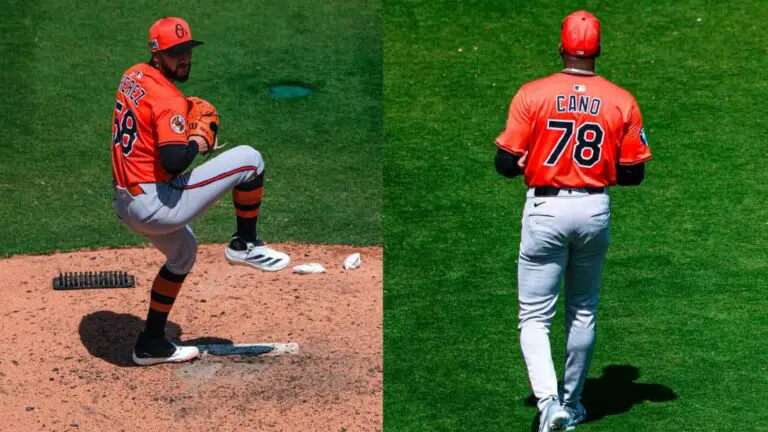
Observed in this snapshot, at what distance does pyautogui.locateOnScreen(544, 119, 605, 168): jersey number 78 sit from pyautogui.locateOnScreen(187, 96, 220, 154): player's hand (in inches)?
78.8

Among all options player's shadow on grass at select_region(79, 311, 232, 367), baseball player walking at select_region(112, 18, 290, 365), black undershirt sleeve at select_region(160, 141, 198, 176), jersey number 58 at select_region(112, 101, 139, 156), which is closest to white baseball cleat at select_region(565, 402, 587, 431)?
baseball player walking at select_region(112, 18, 290, 365)

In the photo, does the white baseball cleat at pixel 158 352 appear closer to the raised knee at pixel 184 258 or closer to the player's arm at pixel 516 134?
the raised knee at pixel 184 258

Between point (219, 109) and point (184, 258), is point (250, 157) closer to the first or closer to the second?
point (184, 258)

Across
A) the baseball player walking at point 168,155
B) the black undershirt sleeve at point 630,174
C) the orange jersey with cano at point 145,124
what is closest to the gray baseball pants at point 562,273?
the black undershirt sleeve at point 630,174

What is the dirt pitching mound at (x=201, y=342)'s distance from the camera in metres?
7.11

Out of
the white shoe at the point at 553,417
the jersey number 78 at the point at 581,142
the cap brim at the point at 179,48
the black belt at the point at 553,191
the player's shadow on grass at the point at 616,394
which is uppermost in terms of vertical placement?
the cap brim at the point at 179,48

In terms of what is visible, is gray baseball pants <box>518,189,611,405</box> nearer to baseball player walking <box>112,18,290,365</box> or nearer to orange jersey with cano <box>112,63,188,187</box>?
baseball player walking <box>112,18,290,365</box>

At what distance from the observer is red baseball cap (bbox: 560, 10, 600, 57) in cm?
625

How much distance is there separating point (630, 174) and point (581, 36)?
78 cm

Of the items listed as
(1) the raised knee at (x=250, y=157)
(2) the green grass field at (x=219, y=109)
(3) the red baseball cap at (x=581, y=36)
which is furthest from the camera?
(2) the green grass field at (x=219, y=109)

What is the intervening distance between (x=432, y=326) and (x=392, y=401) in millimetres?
1014

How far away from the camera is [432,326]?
816 centimetres

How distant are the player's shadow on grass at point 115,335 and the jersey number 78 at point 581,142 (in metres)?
2.82

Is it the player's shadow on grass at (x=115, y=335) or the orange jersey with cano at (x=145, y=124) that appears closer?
the orange jersey with cano at (x=145, y=124)
